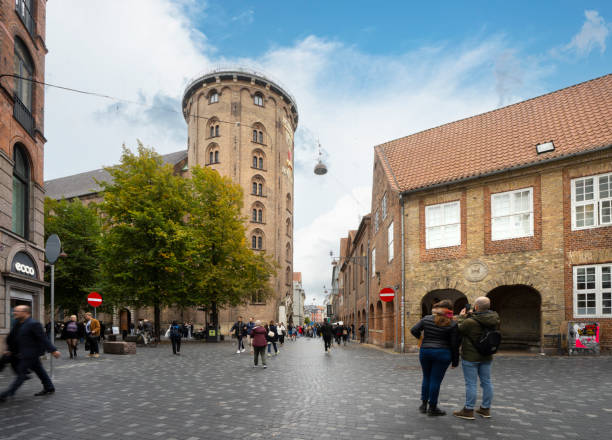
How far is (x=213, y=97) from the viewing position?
54.0 meters

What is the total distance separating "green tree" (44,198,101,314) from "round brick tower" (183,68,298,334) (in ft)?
53.9

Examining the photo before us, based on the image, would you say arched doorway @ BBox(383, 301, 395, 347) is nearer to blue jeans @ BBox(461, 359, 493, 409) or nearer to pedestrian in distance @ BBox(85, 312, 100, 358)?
pedestrian in distance @ BBox(85, 312, 100, 358)

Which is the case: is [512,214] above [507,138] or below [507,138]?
below

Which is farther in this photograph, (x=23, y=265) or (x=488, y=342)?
(x=23, y=265)

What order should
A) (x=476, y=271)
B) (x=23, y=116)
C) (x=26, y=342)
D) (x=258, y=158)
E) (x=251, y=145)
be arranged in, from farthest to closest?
1. (x=258, y=158)
2. (x=251, y=145)
3. (x=476, y=271)
4. (x=23, y=116)
5. (x=26, y=342)

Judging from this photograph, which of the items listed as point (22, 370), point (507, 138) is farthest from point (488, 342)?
point (507, 138)

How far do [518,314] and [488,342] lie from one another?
16632 mm

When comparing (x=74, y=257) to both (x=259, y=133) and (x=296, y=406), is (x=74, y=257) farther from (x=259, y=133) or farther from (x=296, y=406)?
(x=296, y=406)

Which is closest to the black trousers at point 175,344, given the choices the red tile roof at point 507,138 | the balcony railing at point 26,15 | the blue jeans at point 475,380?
the red tile roof at point 507,138

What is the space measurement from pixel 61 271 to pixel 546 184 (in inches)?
1331

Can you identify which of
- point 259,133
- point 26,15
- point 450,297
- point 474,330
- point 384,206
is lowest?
point 450,297

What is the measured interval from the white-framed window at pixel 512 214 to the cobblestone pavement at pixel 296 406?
6.85m

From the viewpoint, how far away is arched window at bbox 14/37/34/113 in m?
16.5

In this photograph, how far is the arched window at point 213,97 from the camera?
176ft
